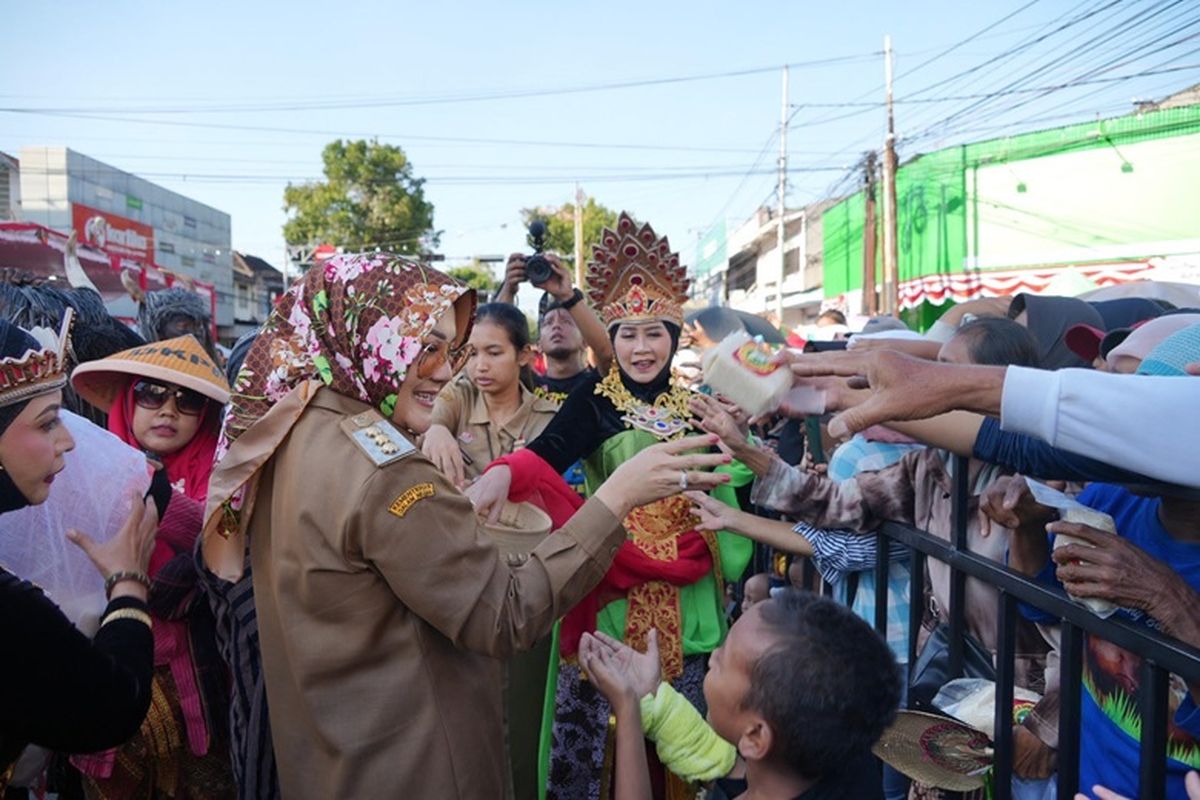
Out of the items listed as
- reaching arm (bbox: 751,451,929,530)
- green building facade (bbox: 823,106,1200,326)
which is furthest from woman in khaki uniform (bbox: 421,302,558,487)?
green building facade (bbox: 823,106,1200,326)

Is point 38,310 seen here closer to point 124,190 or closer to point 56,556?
point 56,556

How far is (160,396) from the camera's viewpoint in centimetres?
295

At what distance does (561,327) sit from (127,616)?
3.28 metres

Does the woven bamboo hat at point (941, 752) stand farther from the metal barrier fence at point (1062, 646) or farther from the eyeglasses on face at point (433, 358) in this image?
the eyeglasses on face at point (433, 358)

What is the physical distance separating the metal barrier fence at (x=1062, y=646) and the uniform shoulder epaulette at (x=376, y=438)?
1251 millimetres

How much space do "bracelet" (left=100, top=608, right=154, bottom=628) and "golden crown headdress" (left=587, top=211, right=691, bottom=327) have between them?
191cm

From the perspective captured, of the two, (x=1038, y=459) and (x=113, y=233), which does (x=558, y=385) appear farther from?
(x=113, y=233)

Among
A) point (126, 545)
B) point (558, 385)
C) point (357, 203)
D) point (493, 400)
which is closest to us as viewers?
point (126, 545)

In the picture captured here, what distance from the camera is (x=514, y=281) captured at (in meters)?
4.32

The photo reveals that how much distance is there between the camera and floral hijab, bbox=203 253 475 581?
195 cm

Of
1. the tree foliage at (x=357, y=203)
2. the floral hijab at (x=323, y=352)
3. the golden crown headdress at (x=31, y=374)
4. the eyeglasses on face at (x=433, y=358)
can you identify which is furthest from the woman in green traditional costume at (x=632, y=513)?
the tree foliage at (x=357, y=203)

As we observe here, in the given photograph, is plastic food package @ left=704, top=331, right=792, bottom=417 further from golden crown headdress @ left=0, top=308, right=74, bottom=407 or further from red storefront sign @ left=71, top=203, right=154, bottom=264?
red storefront sign @ left=71, top=203, right=154, bottom=264

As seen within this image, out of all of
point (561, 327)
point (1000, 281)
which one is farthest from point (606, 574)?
point (1000, 281)

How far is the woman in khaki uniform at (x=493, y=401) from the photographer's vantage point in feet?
13.9
